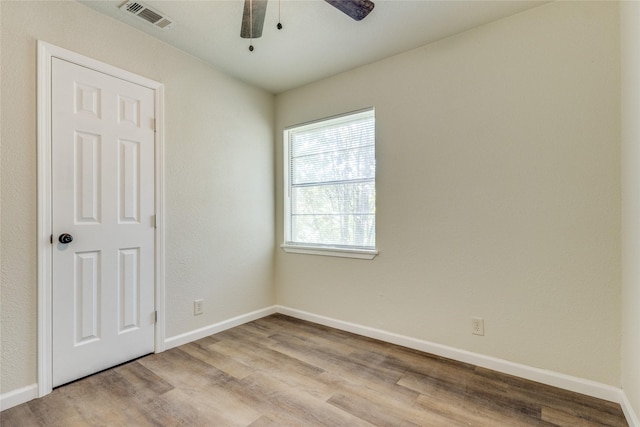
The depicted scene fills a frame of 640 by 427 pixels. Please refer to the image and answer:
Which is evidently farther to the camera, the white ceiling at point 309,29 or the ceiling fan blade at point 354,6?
the white ceiling at point 309,29

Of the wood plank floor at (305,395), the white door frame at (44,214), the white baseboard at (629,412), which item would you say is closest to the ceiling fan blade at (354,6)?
the white door frame at (44,214)

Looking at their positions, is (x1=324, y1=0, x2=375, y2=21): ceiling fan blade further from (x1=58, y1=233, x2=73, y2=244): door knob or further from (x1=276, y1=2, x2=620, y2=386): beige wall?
(x1=58, y1=233, x2=73, y2=244): door knob

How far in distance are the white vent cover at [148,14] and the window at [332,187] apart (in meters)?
1.53

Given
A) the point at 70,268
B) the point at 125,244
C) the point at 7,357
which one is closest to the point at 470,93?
the point at 125,244

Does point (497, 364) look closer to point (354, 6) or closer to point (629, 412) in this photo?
point (629, 412)

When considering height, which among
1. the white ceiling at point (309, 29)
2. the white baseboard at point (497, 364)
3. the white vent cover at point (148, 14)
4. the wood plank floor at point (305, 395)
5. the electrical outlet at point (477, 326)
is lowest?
the wood plank floor at point (305, 395)

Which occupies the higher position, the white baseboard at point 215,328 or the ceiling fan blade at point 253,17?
the ceiling fan blade at point 253,17

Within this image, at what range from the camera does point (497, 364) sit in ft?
7.16

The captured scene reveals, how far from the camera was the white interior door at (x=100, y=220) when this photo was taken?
1.98 m

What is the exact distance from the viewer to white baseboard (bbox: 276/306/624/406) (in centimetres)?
186

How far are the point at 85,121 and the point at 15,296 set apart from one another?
1.20 metres

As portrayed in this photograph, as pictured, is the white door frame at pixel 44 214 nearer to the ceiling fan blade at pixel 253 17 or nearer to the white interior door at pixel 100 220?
the white interior door at pixel 100 220

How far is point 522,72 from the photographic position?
2.11 meters

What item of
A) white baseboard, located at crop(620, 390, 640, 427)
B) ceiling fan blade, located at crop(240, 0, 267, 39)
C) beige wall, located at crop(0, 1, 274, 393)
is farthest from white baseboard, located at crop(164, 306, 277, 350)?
white baseboard, located at crop(620, 390, 640, 427)
